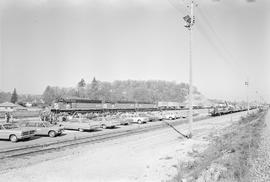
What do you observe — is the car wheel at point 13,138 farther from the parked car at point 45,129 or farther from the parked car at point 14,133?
the parked car at point 45,129

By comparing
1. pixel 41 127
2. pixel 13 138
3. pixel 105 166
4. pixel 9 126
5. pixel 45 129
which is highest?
pixel 9 126

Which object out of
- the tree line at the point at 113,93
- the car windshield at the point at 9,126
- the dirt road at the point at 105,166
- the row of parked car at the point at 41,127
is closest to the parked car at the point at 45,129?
the row of parked car at the point at 41,127

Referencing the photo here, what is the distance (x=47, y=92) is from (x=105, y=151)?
150m

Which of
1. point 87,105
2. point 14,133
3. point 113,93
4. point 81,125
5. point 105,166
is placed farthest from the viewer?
point 113,93

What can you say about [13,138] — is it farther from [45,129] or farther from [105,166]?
[105,166]

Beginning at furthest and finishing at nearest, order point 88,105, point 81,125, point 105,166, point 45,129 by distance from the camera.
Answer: point 88,105 → point 81,125 → point 45,129 → point 105,166

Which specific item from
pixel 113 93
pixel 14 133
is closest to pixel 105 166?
pixel 14 133

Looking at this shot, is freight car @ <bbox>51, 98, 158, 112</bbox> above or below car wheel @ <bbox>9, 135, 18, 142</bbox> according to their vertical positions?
above

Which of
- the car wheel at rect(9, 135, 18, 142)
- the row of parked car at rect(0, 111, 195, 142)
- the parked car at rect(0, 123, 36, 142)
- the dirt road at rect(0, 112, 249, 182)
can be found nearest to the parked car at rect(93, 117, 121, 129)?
the row of parked car at rect(0, 111, 195, 142)

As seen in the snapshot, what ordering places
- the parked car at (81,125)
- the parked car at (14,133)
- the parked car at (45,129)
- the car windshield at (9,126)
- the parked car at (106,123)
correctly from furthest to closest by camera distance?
the parked car at (106,123) < the parked car at (81,125) < the parked car at (45,129) < the car windshield at (9,126) < the parked car at (14,133)

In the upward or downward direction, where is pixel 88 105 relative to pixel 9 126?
upward

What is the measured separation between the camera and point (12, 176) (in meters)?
11.0

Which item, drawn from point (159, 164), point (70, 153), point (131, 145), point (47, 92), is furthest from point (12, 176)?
point (47, 92)

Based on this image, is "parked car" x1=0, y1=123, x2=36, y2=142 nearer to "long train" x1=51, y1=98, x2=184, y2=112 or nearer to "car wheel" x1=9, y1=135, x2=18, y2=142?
"car wheel" x1=9, y1=135, x2=18, y2=142
